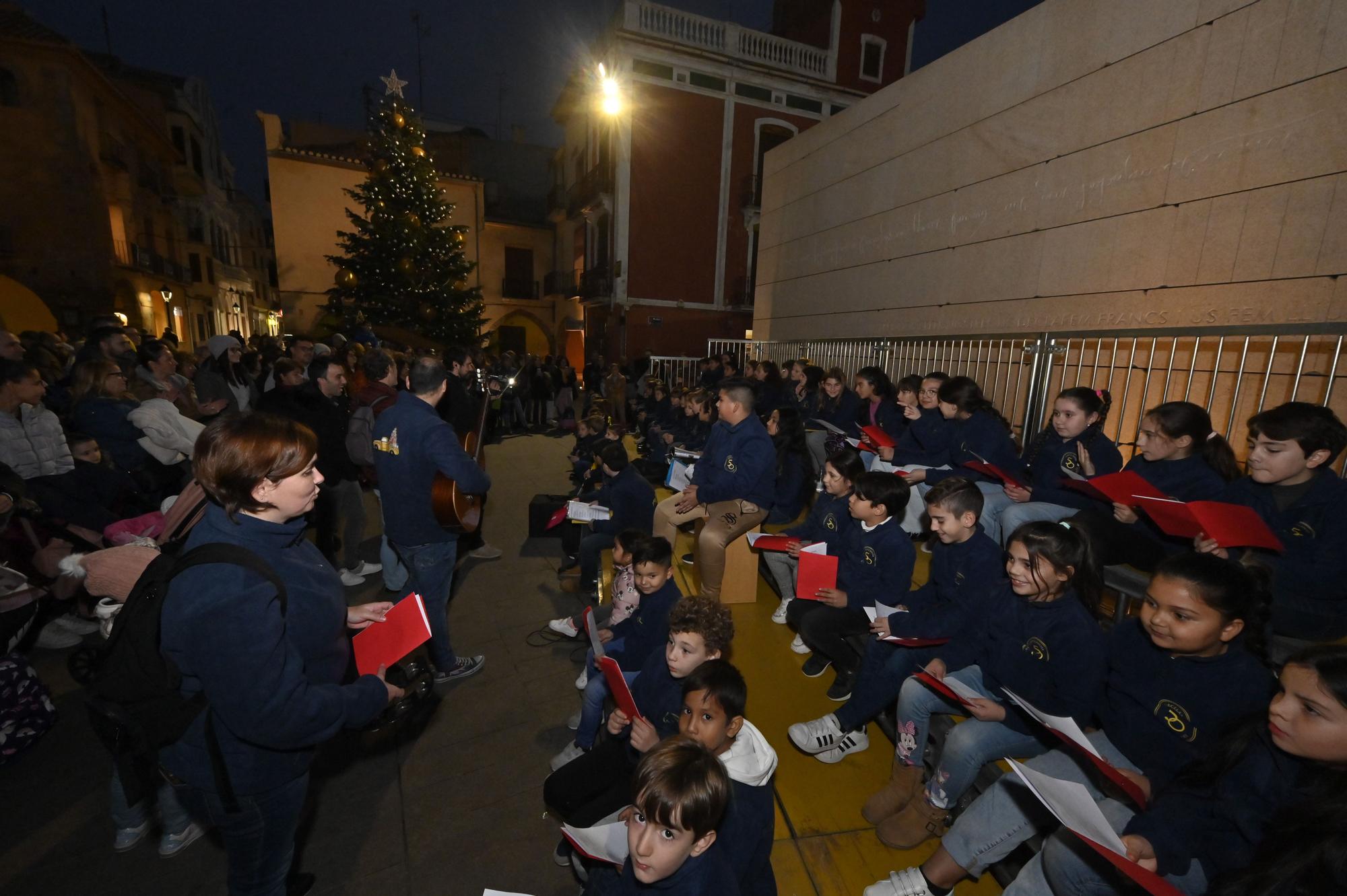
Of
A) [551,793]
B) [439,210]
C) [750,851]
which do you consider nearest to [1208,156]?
[750,851]

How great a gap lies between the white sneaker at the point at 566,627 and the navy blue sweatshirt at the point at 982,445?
3.54 meters

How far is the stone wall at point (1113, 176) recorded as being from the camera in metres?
4.21

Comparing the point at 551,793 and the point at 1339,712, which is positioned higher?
the point at 1339,712

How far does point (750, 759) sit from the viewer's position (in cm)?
205

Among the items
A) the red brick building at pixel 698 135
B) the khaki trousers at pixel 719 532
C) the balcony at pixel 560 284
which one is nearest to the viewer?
the khaki trousers at pixel 719 532

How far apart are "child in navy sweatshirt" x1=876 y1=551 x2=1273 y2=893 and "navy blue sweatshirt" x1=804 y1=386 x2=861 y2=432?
4722mm

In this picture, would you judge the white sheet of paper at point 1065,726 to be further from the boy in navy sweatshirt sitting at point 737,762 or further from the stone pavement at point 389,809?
the stone pavement at point 389,809

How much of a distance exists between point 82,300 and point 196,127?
16781mm

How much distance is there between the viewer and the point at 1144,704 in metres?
2.14

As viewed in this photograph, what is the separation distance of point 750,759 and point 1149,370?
14.9 feet

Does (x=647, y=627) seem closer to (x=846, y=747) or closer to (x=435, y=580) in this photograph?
(x=846, y=747)

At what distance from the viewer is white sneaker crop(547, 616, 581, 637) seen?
4434 millimetres

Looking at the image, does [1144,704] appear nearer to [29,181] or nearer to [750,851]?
[750,851]

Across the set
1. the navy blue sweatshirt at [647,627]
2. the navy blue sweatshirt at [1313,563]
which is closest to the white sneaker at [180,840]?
the navy blue sweatshirt at [647,627]
